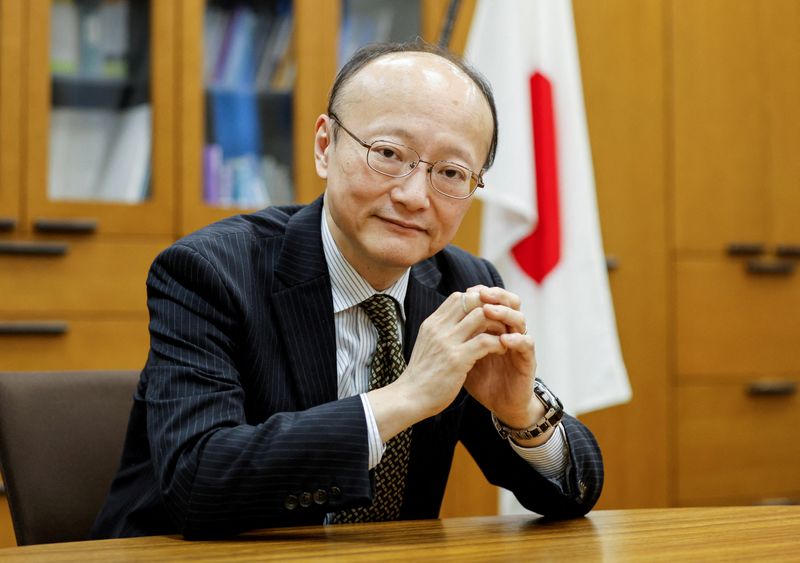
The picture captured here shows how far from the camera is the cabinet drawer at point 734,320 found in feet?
11.9

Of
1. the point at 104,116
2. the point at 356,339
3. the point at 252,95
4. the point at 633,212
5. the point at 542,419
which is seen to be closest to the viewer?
the point at 542,419

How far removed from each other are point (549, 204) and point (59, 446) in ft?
6.11

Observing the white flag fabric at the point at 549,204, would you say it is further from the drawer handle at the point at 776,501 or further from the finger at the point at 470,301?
the finger at the point at 470,301

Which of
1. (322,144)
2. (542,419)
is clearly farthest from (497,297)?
(322,144)

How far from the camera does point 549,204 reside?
3.00 metres

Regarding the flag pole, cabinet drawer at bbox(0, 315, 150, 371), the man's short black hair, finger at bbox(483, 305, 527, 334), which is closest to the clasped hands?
finger at bbox(483, 305, 527, 334)

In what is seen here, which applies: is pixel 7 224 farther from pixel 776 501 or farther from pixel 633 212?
pixel 776 501

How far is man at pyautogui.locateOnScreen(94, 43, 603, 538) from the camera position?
1.22 metres

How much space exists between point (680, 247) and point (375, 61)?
2.36 meters

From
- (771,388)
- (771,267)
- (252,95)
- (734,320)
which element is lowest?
(771,388)

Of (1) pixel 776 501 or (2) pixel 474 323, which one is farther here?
(1) pixel 776 501

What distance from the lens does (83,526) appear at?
4.94ft

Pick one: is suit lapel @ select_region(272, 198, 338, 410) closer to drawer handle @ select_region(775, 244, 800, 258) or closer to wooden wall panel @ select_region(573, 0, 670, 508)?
wooden wall panel @ select_region(573, 0, 670, 508)

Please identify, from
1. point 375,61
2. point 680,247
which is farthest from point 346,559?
point 680,247
